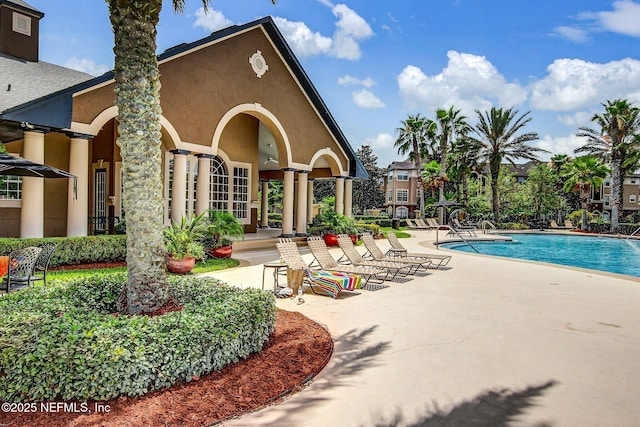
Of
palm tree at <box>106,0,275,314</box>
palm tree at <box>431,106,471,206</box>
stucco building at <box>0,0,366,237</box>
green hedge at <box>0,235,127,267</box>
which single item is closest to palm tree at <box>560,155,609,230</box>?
palm tree at <box>431,106,471,206</box>

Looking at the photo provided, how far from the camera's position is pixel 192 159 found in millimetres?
17250

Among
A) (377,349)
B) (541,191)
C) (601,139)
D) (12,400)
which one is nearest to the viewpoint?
(12,400)

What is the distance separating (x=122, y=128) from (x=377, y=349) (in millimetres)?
4568

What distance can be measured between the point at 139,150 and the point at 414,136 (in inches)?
1775

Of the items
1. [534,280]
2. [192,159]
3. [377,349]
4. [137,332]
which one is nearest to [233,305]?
[137,332]

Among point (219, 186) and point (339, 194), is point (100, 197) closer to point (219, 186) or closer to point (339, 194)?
point (219, 186)

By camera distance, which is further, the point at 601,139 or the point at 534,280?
the point at 601,139

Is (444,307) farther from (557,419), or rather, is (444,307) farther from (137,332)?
(137,332)

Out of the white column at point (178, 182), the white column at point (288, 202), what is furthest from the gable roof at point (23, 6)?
the white column at point (288, 202)

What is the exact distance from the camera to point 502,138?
1555 inches

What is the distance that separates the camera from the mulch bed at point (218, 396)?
3676 millimetres

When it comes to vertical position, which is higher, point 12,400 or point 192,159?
point 192,159

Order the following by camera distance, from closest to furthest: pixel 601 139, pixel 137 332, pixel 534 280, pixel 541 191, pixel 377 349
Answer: pixel 137 332 → pixel 377 349 → pixel 534 280 → pixel 601 139 → pixel 541 191

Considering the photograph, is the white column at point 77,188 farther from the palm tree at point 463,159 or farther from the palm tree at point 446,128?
the palm tree at point 446,128
